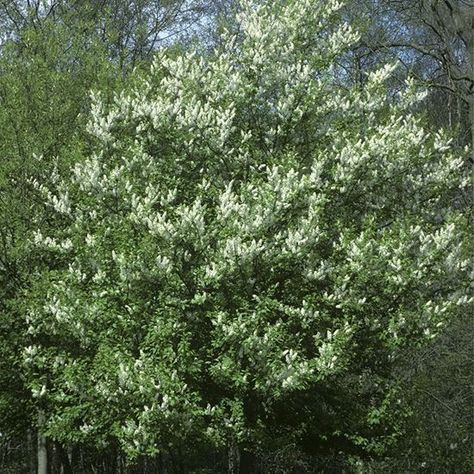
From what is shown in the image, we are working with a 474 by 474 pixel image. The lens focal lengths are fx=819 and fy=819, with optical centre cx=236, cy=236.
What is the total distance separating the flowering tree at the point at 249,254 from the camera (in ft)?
30.8

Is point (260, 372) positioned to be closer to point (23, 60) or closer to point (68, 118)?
point (68, 118)

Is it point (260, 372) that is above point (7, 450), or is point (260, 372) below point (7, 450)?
below

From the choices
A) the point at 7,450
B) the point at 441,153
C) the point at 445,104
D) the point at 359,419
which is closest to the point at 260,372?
the point at 359,419

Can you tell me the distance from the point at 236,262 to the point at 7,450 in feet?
42.3

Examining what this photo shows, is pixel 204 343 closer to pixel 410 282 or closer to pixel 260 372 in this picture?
pixel 260 372

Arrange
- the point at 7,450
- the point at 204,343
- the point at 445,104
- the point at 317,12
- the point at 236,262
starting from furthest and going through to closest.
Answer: the point at 445,104
the point at 7,450
the point at 317,12
the point at 204,343
the point at 236,262

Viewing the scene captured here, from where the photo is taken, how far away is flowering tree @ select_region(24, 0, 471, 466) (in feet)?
30.8

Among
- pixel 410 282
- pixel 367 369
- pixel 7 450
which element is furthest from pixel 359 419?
pixel 7 450

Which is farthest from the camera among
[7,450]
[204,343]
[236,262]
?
[7,450]

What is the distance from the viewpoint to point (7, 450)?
65.2 ft

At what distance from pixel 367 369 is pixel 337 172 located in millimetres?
2883

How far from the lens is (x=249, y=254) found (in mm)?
9258

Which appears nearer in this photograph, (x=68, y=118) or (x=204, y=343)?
(x=204, y=343)

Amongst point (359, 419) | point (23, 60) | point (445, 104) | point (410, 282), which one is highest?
point (445, 104)
